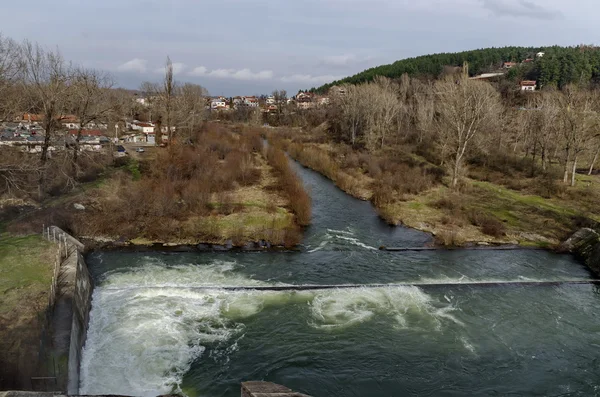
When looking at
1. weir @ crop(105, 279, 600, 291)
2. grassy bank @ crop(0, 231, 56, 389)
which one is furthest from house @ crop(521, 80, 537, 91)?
grassy bank @ crop(0, 231, 56, 389)

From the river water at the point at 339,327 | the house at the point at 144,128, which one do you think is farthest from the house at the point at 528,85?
the river water at the point at 339,327

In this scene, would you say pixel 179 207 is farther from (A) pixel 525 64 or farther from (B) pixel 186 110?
(A) pixel 525 64

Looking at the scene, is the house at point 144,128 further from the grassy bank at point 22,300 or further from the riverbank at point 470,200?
the grassy bank at point 22,300

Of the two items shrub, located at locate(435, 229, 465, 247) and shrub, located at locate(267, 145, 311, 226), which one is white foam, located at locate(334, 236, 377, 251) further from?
shrub, located at locate(435, 229, 465, 247)

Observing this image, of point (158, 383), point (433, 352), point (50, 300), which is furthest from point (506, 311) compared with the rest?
point (50, 300)

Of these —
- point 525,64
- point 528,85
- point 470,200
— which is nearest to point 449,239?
point 470,200

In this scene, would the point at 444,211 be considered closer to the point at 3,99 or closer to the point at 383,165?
the point at 383,165
